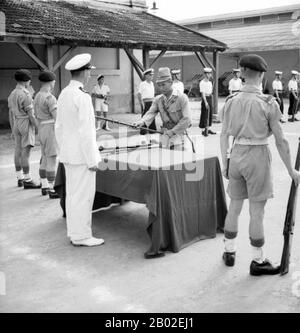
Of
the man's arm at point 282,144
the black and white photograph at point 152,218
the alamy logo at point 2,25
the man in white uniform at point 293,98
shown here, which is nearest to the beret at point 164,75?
the black and white photograph at point 152,218

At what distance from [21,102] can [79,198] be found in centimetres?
290

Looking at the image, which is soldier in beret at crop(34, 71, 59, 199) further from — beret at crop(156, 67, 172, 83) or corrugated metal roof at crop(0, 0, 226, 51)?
corrugated metal roof at crop(0, 0, 226, 51)

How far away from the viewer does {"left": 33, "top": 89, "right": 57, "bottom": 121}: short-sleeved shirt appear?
6.70 meters

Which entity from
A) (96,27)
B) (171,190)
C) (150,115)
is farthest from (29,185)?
(96,27)

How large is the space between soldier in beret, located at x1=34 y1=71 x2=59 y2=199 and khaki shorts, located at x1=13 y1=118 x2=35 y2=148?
1.32ft

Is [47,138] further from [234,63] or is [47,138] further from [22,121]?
[234,63]

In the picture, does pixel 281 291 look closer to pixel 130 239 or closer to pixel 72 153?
pixel 130 239

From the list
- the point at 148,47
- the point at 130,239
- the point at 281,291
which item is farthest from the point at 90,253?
the point at 148,47

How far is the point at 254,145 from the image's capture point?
3.93 metres

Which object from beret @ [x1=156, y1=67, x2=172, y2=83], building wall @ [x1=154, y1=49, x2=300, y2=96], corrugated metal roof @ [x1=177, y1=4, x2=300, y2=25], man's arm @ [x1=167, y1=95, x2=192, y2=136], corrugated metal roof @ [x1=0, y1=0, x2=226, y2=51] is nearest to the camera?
beret @ [x1=156, y1=67, x2=172, y2=83]

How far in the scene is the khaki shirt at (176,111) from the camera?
5844mm

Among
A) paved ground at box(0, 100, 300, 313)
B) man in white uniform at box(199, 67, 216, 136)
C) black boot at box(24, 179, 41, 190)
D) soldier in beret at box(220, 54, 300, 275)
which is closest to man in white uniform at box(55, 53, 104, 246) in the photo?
paved ground at box(0, 100, 300, 313)

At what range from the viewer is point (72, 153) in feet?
15.6

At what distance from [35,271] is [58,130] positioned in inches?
60.0
